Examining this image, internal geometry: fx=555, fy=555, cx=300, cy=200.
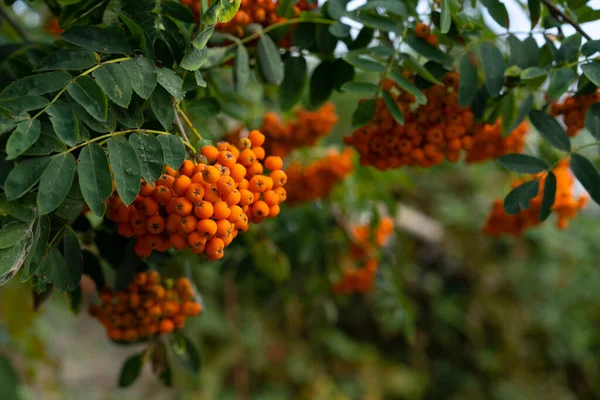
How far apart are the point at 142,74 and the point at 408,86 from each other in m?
0.57

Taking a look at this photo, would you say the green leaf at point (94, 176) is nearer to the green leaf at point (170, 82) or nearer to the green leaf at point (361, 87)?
the green leaf at point (170, 82)

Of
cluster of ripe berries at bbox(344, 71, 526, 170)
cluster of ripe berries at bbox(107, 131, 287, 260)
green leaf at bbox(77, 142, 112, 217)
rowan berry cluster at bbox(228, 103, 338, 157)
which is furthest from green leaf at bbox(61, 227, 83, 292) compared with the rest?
rowan berry cluster at bbox(228, 103, 338, 157)

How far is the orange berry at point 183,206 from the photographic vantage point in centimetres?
87

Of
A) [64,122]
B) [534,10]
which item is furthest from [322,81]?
[64,122]

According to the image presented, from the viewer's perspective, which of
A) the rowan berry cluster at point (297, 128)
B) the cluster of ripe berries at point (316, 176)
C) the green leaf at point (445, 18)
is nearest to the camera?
the green leaf at point (445, 18)

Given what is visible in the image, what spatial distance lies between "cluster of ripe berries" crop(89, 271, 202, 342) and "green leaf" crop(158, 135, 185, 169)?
0.44 meters

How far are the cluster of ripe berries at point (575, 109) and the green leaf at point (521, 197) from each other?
0.19 metres

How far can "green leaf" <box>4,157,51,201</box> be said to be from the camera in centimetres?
78

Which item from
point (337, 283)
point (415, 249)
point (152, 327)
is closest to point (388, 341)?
point (415, 249)

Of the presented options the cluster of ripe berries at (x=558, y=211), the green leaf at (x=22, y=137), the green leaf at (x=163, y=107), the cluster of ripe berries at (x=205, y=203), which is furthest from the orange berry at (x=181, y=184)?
the cluster of ripe berries at (x=558, y=211)

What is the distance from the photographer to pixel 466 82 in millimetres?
1223

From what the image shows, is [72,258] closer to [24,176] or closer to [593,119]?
[24,176]

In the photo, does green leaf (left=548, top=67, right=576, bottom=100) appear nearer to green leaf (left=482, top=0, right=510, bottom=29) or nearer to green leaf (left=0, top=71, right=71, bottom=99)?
green leaf (left=482, top=0, right=510, bottom=29)

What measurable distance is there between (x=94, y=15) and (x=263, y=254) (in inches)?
42.4
